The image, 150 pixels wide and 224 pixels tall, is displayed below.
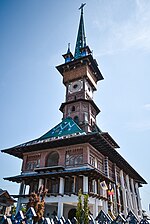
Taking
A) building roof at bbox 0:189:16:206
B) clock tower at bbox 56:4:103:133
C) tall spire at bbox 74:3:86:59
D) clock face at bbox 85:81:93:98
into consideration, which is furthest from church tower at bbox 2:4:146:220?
building roof at bbox 0:189:16:206

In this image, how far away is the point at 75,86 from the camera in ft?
115

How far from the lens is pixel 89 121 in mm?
31500

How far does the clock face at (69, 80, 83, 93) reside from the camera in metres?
34.3

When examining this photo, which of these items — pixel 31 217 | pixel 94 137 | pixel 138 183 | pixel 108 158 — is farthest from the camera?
pixel 138 183

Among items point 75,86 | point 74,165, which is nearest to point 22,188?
point 74,165

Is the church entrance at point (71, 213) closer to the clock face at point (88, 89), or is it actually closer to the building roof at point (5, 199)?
the building roof at point (5, 199)

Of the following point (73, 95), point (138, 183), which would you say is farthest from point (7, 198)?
point (138, 183)

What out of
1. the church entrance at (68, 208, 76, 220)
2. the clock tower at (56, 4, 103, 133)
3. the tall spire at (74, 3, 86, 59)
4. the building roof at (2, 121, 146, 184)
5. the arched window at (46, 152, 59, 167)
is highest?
the tall spire at (74, 3, 86, 59)

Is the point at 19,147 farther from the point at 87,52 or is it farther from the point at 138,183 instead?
the point at 138,183

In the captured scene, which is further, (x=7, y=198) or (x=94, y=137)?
(x=7, y=198)

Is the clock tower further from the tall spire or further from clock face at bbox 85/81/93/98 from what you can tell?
the tall spire

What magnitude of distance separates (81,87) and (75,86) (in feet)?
4.54

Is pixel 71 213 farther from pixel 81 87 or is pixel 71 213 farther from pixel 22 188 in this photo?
pixel 81 87

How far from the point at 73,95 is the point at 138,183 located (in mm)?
24669
